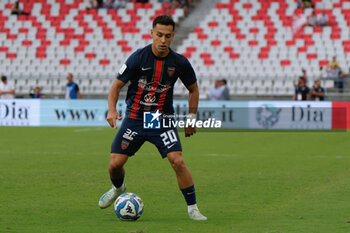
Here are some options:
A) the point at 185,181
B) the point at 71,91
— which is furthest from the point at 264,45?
the point at 185,181

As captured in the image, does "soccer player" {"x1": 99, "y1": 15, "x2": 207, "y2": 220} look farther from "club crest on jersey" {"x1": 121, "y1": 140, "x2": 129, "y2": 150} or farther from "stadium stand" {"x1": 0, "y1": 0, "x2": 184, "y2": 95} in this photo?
"stadium stand" {"x1": 0, "y1": 0, "x2": 184, "y2": 95}

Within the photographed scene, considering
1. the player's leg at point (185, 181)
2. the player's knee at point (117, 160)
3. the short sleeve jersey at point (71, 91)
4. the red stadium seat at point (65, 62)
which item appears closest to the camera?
the player's leg at point (185, 181)

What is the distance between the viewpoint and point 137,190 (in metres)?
9.16

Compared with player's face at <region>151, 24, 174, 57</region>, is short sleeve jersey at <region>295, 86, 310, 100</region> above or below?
below

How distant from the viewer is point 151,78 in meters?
6.79

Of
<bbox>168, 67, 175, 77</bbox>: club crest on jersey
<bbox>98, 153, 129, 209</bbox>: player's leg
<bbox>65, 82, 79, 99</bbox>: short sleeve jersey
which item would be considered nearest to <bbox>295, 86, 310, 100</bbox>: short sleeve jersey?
<bbox>65, 82, 79, 99</bbox>: short sleeve jersey

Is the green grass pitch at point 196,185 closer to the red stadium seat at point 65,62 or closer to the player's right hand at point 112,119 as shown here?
the player's right hand at point 112,119

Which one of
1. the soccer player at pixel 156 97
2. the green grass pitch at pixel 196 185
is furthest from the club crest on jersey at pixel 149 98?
the green grass pitch at pixel 196 185

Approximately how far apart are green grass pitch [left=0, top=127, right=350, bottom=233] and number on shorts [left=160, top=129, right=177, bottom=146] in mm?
828

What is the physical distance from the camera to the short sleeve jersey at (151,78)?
6.73m

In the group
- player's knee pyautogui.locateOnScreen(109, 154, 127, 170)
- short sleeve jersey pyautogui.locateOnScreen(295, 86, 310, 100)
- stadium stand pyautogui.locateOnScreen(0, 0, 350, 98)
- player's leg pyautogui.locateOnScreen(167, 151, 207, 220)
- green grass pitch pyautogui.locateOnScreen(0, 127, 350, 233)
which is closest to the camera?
green grass pitch pyautogui.locateOnScreen(0, 127, 350, 233)

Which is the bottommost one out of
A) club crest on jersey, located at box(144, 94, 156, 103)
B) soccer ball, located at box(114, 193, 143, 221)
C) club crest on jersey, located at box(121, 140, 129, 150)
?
soccer ball, located at box(114, 193, 143, 221)

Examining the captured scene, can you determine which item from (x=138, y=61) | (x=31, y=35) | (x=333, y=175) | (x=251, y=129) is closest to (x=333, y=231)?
(x=138, y=61)

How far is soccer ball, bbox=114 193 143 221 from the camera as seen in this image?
22.4 feet
